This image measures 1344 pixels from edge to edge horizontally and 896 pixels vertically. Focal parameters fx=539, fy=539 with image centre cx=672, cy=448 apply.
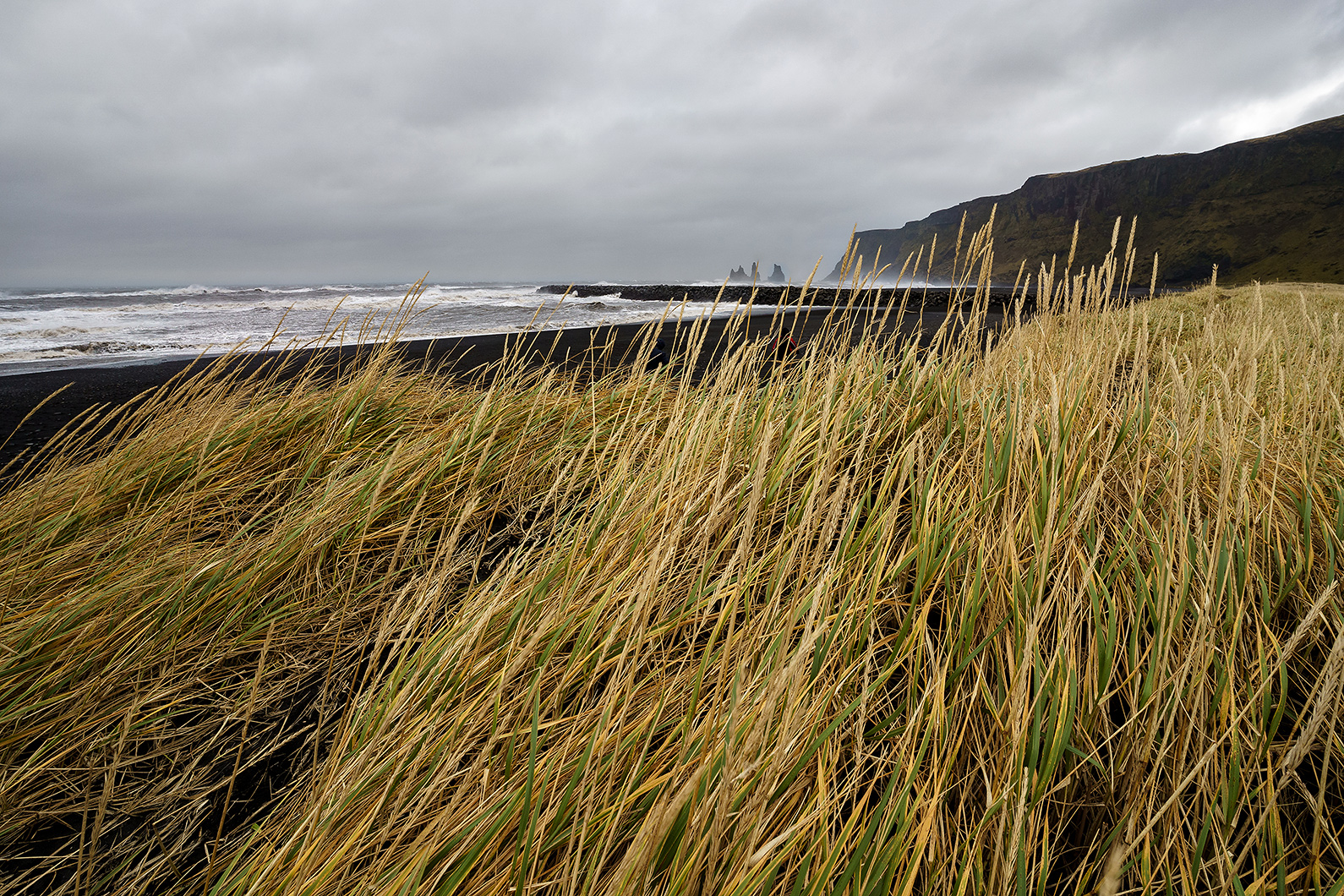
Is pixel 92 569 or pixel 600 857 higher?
pixel 92 569

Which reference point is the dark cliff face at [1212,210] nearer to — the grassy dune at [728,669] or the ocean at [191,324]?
the ocean at [191,324]

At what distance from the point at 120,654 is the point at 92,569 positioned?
509mm

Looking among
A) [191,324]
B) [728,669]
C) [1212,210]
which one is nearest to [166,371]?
[191,324]

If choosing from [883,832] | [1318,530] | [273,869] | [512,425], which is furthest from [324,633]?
[1318,530]

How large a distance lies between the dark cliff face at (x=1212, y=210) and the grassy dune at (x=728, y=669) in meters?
68.6

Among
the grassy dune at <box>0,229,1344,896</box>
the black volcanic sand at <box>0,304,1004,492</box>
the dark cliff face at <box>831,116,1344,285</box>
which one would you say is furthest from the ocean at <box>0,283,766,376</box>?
the dark cliff face at <box>831,116,1344,285</box>

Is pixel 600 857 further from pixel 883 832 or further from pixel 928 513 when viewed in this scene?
pixel 928 513

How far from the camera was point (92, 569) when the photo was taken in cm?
163

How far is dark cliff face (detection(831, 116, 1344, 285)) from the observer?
69.9 meters

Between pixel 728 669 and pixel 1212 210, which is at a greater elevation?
pixel 1212 210

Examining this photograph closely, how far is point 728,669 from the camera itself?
3.68 feet

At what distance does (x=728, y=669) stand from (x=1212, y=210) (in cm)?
12043

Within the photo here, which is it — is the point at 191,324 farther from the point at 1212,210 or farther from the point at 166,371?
the point at 1212,210

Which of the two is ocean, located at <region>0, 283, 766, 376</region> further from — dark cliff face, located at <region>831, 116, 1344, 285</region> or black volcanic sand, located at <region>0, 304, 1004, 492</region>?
dark cliff face, located at <region>831, 116, 1344, 285</region>
